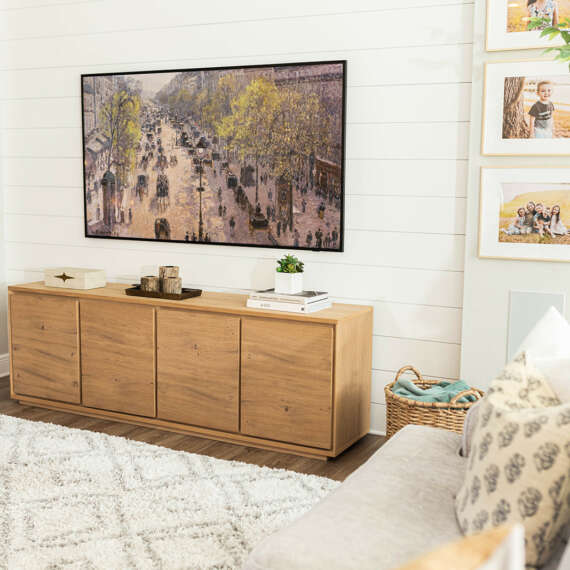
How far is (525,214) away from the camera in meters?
3.02

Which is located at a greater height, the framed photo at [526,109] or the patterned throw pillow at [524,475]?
the framed photo at [526,109]

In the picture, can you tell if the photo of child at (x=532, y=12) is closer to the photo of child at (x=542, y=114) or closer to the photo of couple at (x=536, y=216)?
the photo of child at (x=542, y=114)

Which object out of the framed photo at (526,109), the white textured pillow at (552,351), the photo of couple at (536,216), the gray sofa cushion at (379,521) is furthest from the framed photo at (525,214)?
the gray sofa cushion at (379,521)

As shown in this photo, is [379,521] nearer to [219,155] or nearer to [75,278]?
[219,155]

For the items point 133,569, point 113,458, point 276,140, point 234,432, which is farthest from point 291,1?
point 133,569

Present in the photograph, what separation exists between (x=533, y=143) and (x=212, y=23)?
175cm

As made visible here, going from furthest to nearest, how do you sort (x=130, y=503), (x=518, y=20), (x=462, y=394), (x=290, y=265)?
(x=290, y=265)
(x=518, y=20)
(x=462, y=394)
(x=130, y=503)

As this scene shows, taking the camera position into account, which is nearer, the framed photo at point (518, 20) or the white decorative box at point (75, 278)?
the framed photo at point (518, 20)

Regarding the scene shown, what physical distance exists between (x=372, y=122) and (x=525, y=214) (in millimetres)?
839

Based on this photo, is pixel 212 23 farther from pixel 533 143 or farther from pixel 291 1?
pixel 533 143

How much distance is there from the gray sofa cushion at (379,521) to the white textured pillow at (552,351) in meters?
0.37

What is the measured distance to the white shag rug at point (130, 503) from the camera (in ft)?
7.55

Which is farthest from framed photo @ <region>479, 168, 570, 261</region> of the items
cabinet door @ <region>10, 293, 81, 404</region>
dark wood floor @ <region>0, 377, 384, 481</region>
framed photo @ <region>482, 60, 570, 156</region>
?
cabinet door @ <region>10, 293, 81, 404</region>

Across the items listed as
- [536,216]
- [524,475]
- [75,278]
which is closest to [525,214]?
[536,216]
